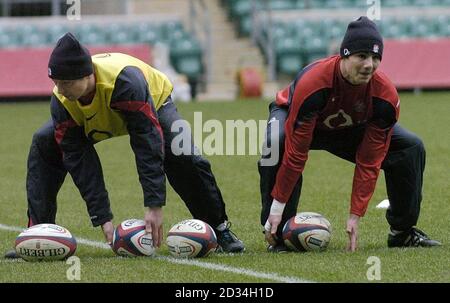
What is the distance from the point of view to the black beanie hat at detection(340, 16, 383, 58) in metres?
7.39

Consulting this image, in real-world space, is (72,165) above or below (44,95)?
above

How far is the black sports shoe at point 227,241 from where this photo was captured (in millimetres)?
8344

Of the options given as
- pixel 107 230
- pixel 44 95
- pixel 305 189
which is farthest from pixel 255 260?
pixel 44 95

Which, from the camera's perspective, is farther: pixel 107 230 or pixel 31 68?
pixel 31 68

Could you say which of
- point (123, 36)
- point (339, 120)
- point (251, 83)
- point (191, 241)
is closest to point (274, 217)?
point (191, 241)

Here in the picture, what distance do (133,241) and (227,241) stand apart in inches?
32.5

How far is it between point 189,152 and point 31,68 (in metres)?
17.8

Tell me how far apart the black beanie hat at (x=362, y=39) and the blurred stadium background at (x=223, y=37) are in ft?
57.6

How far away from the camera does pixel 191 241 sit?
7949mm

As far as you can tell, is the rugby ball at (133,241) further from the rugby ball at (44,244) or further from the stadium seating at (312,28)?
the stadium seating at (312,28)

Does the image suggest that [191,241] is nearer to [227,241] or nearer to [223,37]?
[227,241]
